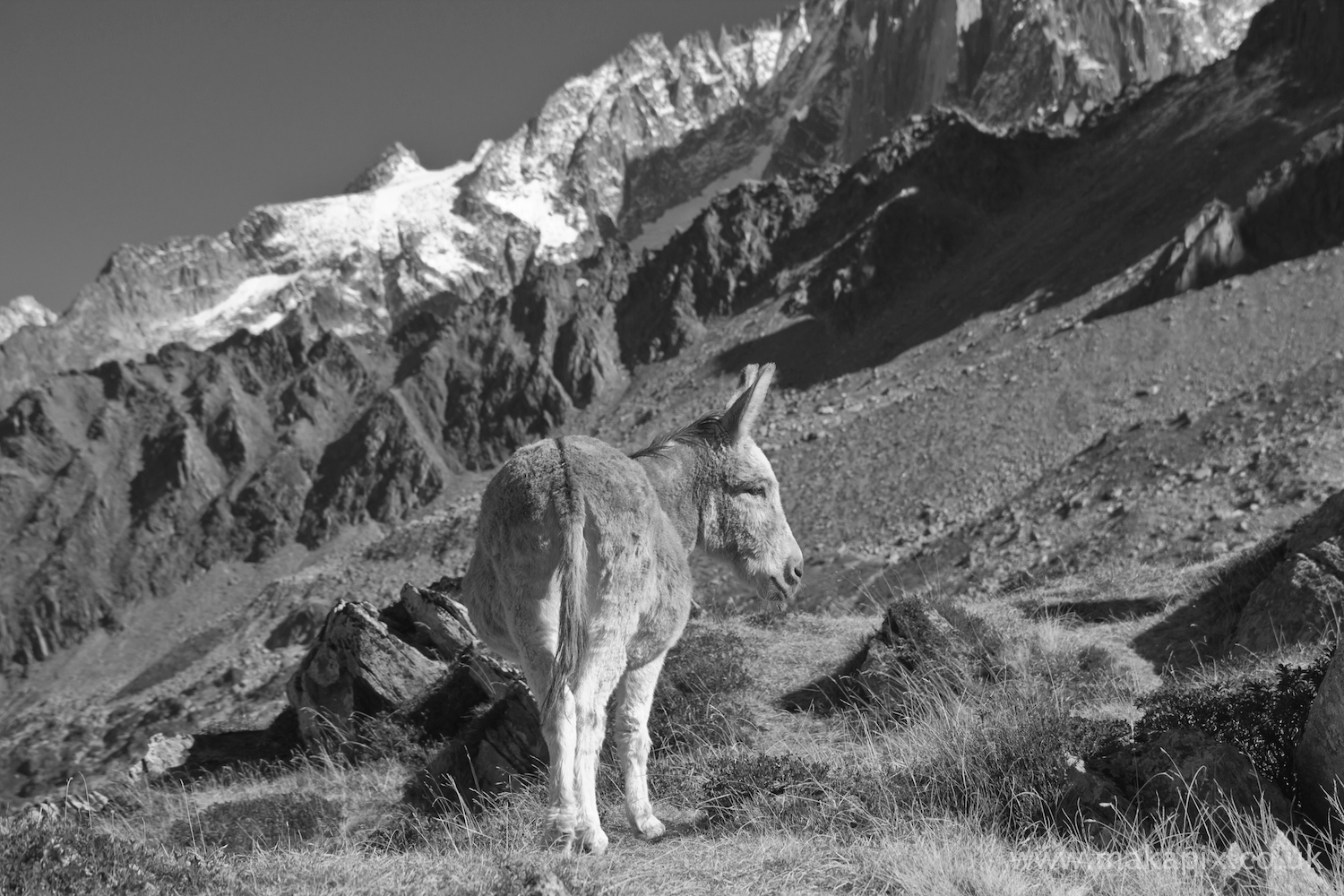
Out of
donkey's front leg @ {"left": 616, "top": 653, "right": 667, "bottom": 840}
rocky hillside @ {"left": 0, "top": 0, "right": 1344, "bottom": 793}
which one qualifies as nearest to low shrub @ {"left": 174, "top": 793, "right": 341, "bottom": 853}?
donkey's front leg @ {"left": 616, "top": 653, "right": 667, "bottom": 840}

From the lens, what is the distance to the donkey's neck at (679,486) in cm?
693

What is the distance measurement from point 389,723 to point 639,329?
→ 5315 inches

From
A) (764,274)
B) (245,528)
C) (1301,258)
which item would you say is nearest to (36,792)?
(1301,258)

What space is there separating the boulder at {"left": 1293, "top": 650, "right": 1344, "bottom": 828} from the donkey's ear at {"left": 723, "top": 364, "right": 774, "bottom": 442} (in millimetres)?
3687

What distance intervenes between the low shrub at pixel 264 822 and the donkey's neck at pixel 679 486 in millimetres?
3981

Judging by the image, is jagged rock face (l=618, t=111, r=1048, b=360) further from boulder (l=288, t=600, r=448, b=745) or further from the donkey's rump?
the donkey's rump

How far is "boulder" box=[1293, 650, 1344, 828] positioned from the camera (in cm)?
514

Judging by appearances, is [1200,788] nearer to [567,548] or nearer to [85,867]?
[567,548]

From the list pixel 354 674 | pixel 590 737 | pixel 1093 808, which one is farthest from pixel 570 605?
pixel 354 674

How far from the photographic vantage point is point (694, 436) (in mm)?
7391

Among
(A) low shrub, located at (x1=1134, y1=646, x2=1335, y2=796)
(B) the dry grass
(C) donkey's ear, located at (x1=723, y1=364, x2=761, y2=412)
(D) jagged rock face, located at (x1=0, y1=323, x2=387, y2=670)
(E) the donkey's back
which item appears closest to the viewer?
(B) the dry grass

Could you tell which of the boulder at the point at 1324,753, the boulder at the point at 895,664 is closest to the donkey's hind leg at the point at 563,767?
the boulder at the point at 1324,753

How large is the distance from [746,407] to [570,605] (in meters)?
2.29

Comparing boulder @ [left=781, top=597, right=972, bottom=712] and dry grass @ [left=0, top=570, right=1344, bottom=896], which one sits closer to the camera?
dry grass @ [left=0, top=570, right=1344, bottom=896]
